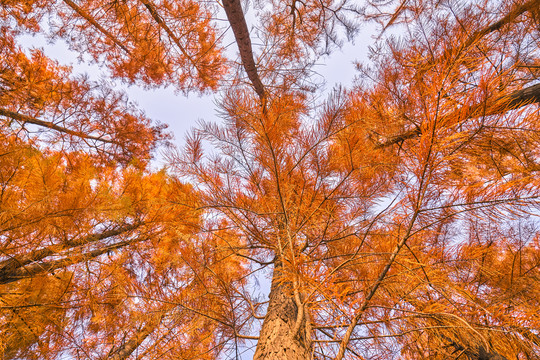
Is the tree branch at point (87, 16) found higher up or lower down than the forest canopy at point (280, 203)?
higher up

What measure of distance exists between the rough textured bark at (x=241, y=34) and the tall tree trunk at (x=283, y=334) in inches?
69.5

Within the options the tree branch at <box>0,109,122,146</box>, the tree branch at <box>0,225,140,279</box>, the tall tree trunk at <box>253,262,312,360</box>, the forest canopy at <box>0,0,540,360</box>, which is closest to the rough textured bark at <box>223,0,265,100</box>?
the forest canopy at <box>0,0,540,360</box>

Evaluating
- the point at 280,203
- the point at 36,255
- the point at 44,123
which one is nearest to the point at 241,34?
the point at 280,203

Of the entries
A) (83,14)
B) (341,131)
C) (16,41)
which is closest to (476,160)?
(341,131)

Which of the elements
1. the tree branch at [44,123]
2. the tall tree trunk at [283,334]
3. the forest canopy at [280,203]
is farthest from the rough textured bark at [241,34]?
the tree branch at [44,123]

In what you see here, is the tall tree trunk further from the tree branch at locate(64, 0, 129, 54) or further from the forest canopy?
the tree branch at locate(64, 0, 129, 54)

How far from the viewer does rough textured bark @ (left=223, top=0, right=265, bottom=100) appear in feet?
7.61

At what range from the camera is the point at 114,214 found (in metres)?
2.44

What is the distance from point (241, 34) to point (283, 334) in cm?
284

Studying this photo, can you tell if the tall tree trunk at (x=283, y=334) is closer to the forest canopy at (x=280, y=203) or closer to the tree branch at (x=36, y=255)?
the forest canopy at (x=280, y=203)

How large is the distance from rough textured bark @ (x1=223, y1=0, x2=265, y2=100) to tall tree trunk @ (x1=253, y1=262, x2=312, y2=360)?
69.5 inches

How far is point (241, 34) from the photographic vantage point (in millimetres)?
2539

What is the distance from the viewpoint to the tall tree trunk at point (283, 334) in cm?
118

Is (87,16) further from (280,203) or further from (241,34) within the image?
(280,203)
